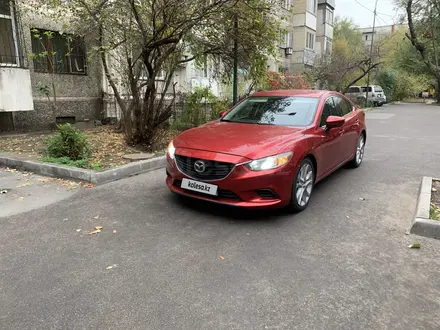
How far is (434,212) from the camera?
168 inches

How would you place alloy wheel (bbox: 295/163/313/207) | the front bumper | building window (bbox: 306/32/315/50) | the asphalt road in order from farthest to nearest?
building window (bbox: 306/32/315/50) < alloy wheel (bbox: 295/163/313/207) < the front bumper < the asphalt road

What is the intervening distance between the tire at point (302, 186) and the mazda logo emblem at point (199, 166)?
1.12 metres

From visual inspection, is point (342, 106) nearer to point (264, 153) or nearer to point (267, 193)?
point (264, 153)

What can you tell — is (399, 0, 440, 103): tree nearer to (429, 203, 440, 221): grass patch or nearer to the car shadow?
(429, 203, 440, 221): grass patch

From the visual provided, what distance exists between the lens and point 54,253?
3426 millimetres

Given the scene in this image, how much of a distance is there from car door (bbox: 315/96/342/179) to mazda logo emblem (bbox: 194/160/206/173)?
5.38ft

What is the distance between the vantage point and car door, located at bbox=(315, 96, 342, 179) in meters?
4.95

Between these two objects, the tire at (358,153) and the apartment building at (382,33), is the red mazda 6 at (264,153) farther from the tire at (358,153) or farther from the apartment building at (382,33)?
the apartment building at (382,33)

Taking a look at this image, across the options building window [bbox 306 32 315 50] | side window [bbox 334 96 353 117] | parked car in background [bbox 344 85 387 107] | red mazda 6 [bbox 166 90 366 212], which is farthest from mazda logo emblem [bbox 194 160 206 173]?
building window [bbox 306 32 315 50]


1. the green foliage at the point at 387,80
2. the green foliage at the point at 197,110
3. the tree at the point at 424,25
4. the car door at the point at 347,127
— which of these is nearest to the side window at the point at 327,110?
the car door at the point at 347,127

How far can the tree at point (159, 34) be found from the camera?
22.2 feet

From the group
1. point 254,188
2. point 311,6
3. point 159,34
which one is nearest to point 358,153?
point 254,188

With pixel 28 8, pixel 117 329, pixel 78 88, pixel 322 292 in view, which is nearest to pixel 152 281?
pixel 117 329

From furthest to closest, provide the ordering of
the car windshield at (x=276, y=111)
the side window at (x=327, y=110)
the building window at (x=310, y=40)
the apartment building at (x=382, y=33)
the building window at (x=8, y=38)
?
1. the apartment building at (x=382, y=33)
2. the building window at (x=310, y=40)
3. the building window at (x=8, y=38)
4. the side window at (x=327, y=110)
5. the car windshield at (x=276, y=111)
